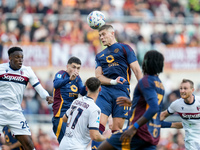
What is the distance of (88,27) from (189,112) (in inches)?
516

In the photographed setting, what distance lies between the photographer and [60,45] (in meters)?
21.8

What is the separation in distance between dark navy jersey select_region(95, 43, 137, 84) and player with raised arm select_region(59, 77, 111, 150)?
1.59 metres

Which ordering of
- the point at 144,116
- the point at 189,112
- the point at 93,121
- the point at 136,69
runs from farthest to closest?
1. the point at 189,112
2. the point at 136,69
3. the point at 93,121
4. the point at 144,116

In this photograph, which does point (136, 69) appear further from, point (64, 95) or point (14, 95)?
point (14, 95)

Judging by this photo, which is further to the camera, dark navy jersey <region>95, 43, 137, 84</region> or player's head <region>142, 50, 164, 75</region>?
dark navy jersey <region>95, 43, 137, 84</region>

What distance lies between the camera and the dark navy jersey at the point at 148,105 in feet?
23.8

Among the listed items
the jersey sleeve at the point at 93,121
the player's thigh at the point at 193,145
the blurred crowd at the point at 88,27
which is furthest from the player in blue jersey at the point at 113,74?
the blurred crowd at the point at 88,27

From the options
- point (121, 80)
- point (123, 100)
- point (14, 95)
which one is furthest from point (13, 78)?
point (123, 100)

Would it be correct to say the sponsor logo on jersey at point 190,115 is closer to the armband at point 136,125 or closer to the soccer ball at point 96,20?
the soccer ball at point 96,20

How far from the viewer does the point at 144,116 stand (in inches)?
286

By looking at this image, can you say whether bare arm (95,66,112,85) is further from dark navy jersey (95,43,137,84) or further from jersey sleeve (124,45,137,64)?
jersey sleeve (124,45,137,64)

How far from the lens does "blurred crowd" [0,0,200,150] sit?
22.1 m

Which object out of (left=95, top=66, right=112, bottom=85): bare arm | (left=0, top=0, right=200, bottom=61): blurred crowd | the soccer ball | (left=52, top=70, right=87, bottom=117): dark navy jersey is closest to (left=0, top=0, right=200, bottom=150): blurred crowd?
(left=0, top=0, right=200, bottom=61): blurred crowd

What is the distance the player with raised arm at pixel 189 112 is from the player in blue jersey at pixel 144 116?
2.71 meters
